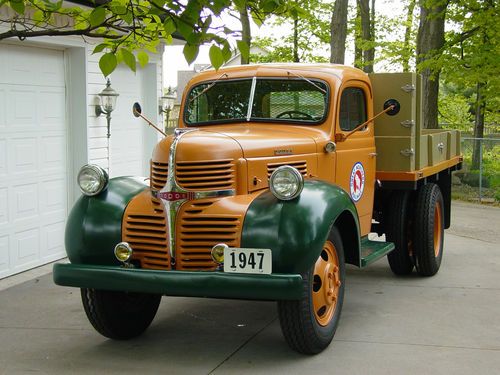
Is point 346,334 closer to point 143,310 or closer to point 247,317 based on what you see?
point 247,317

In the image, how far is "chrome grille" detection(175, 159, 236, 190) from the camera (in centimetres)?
576

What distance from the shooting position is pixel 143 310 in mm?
6469

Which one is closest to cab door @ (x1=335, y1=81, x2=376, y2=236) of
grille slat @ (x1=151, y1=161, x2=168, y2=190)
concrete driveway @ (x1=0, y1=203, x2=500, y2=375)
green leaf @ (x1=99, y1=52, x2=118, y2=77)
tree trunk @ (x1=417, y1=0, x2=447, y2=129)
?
concrete driveway @ (x1=0, y1=203, x2=500, y2=375)

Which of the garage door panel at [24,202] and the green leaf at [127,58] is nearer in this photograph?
the green leaf at [127,58]

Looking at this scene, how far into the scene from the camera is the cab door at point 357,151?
23.8ft

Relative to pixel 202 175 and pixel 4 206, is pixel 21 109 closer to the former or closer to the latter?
pixel 4 206

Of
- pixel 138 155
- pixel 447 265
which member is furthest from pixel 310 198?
pixel 138 155

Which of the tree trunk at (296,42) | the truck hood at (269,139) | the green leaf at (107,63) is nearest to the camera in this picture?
the green leaf at (107,63)

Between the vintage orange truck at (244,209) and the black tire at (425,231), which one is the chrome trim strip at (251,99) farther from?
the black tire at (425,231)

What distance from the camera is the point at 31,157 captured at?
364 inches

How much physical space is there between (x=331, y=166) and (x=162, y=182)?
5.59 feet

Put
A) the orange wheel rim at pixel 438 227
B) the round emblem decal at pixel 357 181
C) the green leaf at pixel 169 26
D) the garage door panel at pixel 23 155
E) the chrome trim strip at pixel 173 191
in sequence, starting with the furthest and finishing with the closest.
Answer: the orange wheel rim at pixel 438 227, the garage door panel at pixel 23 155, the round emblem decal at pixel 357 181, the chrome trim strip at pixel 173 191, the green leaf at pixel 169 26

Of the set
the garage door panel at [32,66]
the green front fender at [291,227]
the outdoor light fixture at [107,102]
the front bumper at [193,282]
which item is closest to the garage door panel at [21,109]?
the garage door panel at [32,66]

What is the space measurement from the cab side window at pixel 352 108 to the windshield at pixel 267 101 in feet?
0.83
